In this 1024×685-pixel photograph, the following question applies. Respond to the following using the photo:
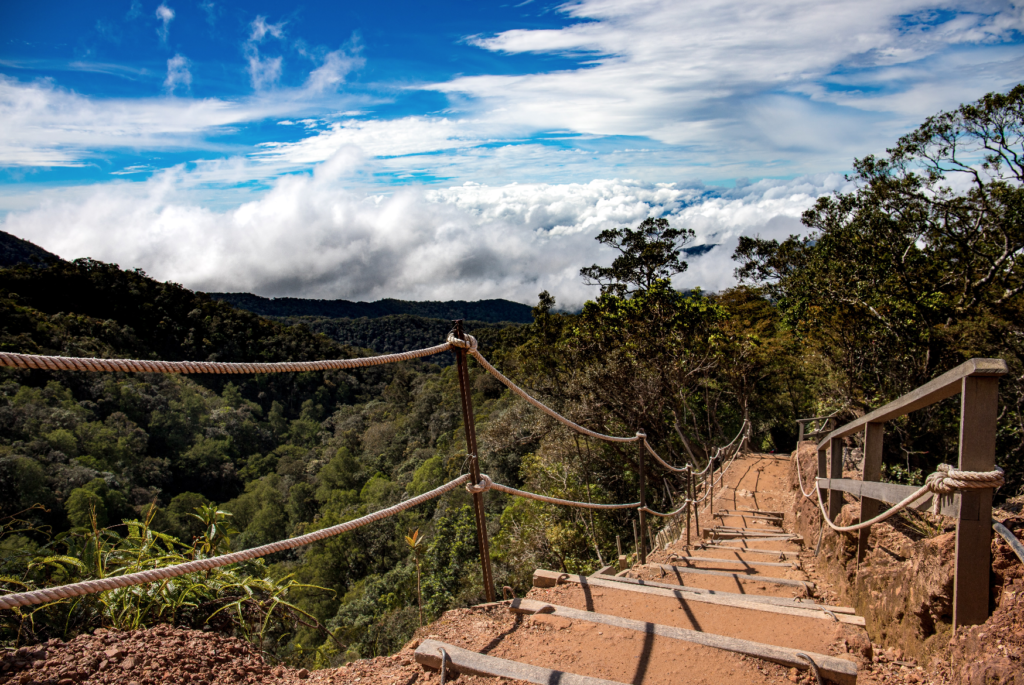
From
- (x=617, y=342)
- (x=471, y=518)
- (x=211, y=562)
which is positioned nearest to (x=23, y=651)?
(x=211, y=562)

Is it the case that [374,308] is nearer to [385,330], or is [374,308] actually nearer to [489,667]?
[385,330]

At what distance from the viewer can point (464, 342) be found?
2.31 metres

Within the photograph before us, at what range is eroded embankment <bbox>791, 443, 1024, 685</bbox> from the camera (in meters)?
1.73

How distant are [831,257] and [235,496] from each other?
50746 mm

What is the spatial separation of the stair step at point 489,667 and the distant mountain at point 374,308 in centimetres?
11455

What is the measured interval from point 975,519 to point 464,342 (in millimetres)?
2027

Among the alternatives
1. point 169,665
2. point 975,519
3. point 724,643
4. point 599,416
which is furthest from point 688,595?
point 599,416

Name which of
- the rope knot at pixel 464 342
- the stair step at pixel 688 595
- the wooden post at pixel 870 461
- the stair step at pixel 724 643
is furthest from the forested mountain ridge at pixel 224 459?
the wooden post at pixel 870 461

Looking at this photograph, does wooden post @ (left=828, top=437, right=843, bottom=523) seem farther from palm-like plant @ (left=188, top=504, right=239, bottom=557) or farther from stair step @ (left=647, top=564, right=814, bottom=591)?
palm-like plant @ (left=188, top=504, right=239, bottom=557)

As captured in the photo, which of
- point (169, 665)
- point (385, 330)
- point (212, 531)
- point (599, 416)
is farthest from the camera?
point (385, 330)

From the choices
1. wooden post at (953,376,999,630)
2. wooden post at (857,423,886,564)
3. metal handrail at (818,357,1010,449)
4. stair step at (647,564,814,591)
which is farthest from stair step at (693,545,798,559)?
wooden post at (953,376,999,630)

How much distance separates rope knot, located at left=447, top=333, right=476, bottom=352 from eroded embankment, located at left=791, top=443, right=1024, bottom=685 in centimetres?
197

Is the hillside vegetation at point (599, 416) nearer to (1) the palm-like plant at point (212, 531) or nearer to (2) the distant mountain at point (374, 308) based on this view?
(1) the palm-like plant at point (212, 531)

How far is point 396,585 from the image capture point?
21766 millimetres
